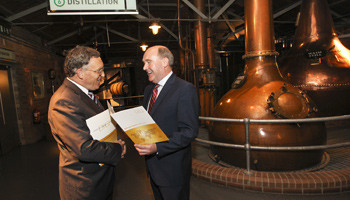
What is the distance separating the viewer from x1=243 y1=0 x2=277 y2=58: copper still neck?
364cm

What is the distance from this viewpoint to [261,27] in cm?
368

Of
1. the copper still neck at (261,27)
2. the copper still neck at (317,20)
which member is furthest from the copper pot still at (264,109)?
the copper still neck at (317,20)

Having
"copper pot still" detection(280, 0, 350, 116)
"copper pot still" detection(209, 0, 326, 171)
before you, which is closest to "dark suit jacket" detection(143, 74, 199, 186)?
"copper pot still" detection(209, 0, 326, 171)

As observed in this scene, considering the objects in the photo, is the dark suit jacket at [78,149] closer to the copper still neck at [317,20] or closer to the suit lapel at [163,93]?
the suit lapel at [163,93]

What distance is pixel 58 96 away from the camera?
4.81ft

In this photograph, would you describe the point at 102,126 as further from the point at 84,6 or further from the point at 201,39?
the point at 201,39

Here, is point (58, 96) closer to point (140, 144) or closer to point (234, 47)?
point (140, 144)

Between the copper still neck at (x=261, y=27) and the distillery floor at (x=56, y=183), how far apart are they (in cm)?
227

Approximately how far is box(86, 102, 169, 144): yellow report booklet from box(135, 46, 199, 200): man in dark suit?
9 centimetres

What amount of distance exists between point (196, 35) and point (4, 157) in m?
6.60

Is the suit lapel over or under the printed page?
over

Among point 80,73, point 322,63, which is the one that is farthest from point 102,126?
point 322,63

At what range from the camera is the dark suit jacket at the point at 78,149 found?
4.57 feet

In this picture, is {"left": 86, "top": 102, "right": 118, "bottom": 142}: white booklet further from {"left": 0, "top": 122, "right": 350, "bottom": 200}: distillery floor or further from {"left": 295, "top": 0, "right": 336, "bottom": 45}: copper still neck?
{"left": 295, "top": 0, "right": 336, "bottom": 45}: copper still neck
